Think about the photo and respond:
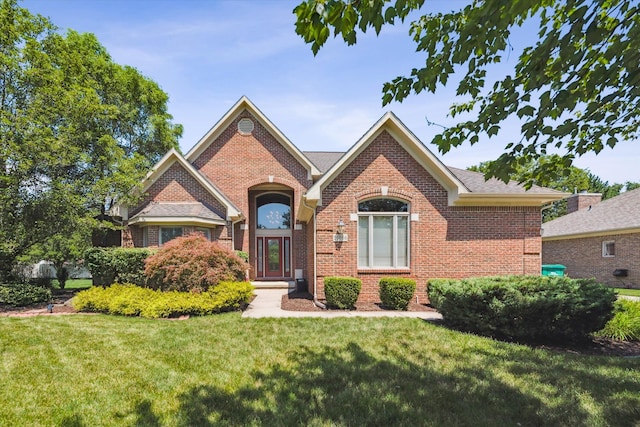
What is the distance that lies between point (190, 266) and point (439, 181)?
8.57 metres

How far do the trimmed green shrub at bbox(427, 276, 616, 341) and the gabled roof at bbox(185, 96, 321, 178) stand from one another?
11414 millimetres

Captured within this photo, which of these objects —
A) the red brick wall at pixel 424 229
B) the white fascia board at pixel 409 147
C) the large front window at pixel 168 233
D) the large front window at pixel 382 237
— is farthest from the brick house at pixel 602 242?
the large front window at pixel 168 233

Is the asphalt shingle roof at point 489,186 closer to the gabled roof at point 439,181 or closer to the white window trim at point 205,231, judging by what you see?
the gabled roof at point 439,181

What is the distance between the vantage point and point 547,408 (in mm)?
4266

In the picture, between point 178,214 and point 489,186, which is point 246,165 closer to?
point 178,214

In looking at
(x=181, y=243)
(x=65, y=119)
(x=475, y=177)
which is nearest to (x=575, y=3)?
(x=475, y=177)

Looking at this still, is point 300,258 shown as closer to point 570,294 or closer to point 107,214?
point 107,214

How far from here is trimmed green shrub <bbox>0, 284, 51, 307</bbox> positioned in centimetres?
1123

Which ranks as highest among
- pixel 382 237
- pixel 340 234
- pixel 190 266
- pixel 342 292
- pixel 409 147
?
pixel 409 147

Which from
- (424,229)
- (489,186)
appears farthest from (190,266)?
(489,186)

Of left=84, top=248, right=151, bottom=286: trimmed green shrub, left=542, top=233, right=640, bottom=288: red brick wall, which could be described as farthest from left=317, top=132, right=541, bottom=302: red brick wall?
left=542, top=233, right=640, bottom=288: red brick wall

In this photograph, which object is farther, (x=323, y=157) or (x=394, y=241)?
(x=323, y=157)

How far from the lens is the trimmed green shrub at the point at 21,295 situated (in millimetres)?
11234

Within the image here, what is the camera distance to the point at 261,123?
1784 centimetres
